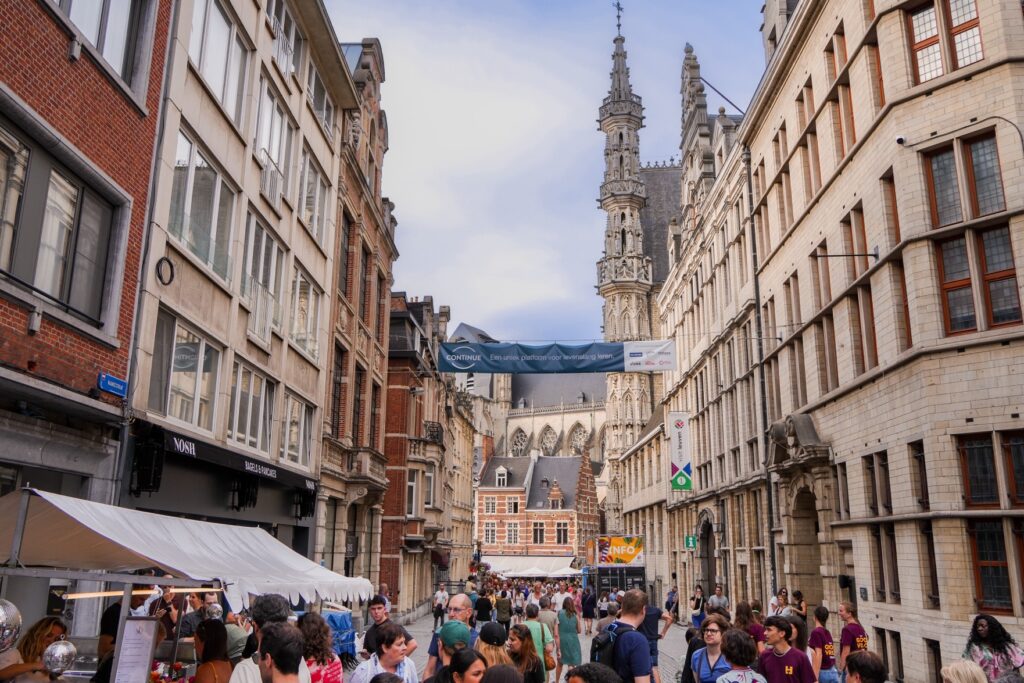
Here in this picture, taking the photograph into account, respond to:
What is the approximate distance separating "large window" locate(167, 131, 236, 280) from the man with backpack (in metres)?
9.04

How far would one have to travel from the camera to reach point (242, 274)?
15.6 metres

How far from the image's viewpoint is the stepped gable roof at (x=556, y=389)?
431 ft

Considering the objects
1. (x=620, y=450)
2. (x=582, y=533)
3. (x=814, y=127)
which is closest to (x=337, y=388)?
(x=814, y=127)

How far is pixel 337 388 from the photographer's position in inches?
915

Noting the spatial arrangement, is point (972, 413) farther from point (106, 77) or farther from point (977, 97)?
point (106, 77)

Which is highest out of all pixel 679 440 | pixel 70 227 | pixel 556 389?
pixel 556 389

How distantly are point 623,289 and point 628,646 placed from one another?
65.7 m

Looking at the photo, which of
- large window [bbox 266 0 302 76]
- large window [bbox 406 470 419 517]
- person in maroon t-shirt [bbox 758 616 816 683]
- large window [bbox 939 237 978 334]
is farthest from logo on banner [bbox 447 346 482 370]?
person in maroon t-shirt [bbox 758 616 816 683]

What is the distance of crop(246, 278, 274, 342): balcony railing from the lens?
53.1 feet

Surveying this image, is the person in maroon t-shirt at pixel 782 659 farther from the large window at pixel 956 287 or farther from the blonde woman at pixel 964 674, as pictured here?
the large window at pixel 956 287

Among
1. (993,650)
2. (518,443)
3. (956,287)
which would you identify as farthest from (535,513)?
(993,650)

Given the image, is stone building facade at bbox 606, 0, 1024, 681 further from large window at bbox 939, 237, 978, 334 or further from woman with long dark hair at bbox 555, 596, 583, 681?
woman with long dark hair at bbox 555, 596, 583, 681

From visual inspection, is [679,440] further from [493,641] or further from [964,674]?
[964,674]

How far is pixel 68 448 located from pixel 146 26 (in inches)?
239
